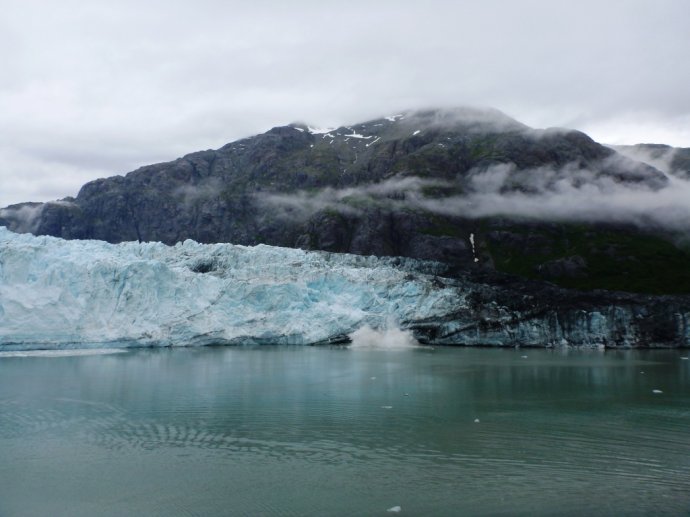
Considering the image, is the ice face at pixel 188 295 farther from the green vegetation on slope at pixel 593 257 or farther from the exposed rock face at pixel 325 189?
the exposed rock face at pixel 325 189

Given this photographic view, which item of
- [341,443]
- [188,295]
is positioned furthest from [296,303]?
[341,443]

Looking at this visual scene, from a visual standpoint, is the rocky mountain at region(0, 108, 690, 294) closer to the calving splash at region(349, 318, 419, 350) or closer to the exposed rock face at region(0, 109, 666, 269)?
the exposed rock face at region(0, 109, 666, 269)

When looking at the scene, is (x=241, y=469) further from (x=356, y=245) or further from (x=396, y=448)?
(x=356, y=245)

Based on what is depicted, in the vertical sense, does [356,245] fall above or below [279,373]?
above

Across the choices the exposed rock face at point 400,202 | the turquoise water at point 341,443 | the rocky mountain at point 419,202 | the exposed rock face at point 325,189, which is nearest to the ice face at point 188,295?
the turquoise water at point 341,443

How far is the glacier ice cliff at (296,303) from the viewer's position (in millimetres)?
35594

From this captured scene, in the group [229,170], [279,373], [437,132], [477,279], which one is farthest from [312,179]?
[279,373]

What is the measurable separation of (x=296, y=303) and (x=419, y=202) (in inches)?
2062

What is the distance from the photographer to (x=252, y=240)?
89750 millimetres

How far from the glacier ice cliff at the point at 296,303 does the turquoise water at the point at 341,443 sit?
36.8 ft

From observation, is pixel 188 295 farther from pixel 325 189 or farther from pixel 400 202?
pixel 325 189

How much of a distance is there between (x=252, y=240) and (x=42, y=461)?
7901 cm

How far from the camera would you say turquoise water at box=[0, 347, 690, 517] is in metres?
9.21

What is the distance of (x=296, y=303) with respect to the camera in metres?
39.8
